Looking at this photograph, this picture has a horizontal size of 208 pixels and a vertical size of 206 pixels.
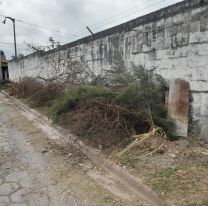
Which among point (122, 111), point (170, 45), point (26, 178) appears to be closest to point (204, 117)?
point (122, 111)

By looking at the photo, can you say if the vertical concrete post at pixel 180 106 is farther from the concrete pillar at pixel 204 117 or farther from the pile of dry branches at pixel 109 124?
the pile of dry branches at pixel 109 124

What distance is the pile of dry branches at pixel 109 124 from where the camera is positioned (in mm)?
5086

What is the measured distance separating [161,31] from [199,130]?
224 centimetres

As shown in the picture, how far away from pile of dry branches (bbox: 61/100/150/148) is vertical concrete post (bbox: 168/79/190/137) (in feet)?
1.86

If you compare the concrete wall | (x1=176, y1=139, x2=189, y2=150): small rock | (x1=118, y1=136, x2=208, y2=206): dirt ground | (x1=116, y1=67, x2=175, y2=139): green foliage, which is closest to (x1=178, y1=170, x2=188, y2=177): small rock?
(x1=118, y1=136, x2=208, y2=206): dirt ground

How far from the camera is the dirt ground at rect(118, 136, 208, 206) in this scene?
324cm

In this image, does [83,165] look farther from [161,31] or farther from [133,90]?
[161,31]

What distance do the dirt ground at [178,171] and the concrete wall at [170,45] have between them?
1.04 meters

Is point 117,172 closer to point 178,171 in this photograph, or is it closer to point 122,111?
point 178,171

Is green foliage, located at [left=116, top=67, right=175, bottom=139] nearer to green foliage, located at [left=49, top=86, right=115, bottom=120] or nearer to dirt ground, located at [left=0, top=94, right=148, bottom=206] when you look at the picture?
green foliage, located at [left=49, top=86, right=115, bottom=120]

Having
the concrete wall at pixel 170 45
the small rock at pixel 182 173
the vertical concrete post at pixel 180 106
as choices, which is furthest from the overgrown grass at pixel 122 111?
the small rock at pixel 182 173

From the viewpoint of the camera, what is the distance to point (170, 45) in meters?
5.82

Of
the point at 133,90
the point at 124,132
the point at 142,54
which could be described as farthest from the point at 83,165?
the point at 142,54

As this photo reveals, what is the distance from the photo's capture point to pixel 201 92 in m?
5.19
